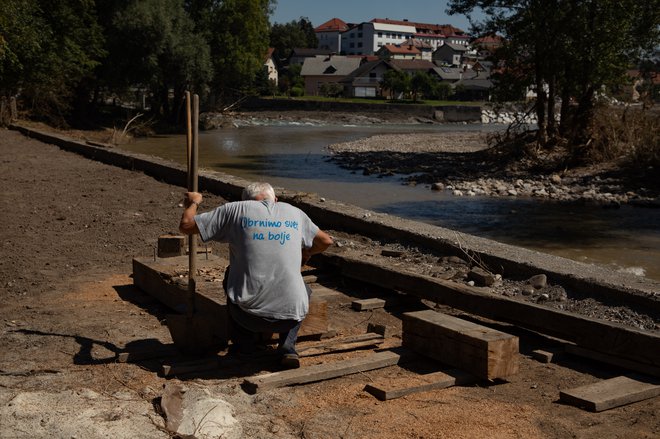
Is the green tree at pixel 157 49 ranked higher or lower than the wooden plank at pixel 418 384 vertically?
higher

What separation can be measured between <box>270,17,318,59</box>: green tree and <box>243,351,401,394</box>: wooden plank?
135556 mm

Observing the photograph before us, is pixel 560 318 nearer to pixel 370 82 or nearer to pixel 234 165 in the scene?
pixel 234 165

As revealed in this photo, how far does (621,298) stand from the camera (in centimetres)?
736

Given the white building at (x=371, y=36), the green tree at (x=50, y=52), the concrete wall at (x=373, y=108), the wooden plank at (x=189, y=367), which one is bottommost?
the wooden plank at (x=189, y=367)

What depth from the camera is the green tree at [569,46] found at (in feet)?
72.4

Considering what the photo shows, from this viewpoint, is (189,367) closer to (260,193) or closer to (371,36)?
(260,193)

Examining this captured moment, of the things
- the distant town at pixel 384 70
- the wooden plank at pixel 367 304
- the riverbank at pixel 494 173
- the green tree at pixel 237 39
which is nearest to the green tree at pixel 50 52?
the green tree at pixel 237 39

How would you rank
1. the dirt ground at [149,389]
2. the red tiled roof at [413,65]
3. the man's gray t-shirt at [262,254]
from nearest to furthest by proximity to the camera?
the dirt ground at [149,389] → the man's gray t-shirt at [262,254] → the red tiled roof at [413,65]

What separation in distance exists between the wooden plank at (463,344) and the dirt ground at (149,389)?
0.13m

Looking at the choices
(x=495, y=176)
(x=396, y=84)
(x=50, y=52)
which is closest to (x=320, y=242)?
(x=495, y=176)

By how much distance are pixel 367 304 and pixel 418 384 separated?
7.54 ft

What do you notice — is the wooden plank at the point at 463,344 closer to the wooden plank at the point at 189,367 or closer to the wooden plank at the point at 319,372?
the wooden plank at the point at 319,372

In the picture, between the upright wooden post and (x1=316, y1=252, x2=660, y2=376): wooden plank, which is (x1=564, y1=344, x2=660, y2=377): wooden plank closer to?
(x1=316, y1=252, x2=660, y2=376): wooden plank

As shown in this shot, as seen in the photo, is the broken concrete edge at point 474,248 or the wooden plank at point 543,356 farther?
the broken concrete edge at point 474,248
